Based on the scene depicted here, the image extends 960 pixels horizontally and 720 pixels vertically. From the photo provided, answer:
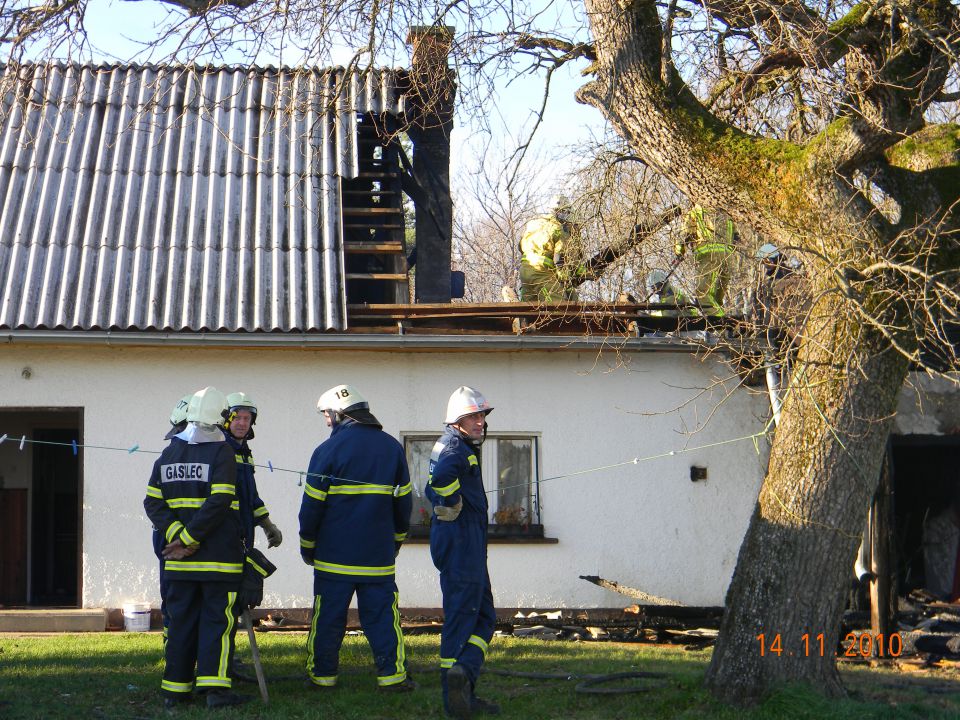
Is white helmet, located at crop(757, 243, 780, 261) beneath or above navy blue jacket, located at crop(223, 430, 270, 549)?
above

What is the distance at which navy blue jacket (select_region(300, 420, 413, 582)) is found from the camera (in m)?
7.02

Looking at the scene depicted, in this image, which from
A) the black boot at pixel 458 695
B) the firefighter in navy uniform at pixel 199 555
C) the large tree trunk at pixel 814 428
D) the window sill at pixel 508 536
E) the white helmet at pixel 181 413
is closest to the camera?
the black boot at pixel 458 695

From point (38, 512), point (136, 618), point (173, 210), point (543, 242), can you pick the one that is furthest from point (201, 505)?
point (38, 512)

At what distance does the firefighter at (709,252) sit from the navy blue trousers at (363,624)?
455cm

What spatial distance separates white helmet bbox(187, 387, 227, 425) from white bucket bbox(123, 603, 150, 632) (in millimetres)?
4594

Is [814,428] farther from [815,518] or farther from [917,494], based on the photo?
[917,494]

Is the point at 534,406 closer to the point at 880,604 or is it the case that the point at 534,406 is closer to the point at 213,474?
the point at 880,604

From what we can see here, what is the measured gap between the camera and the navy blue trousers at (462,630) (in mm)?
6512

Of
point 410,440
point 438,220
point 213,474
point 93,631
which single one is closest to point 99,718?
point 213,474

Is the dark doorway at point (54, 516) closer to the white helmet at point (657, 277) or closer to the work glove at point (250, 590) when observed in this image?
the white helmet at point (657, 277)

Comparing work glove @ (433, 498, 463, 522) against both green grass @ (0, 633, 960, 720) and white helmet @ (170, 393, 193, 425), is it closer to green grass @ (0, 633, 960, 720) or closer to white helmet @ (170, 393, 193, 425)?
green grass @ (0, 633, 960, 720)

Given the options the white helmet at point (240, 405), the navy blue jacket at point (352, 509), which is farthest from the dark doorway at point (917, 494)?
the white helmet at point (240, 405)

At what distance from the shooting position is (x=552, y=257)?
1210 cm

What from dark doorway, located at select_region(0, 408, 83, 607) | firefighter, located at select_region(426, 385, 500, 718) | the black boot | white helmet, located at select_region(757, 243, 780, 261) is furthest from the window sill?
dark doorway, located at select_region(0, 408, 83, 607)
